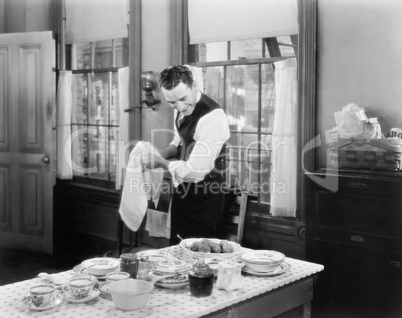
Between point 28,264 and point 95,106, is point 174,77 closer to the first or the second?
point 95,106

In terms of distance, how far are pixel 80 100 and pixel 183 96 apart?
2805 millimetres

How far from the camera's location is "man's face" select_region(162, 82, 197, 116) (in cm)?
350

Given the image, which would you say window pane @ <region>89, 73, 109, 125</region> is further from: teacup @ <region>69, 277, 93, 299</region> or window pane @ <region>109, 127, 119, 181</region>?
teacup @ <region>69, 277, 93, 299</region>

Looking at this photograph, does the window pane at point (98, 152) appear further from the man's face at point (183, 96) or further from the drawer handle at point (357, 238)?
the drawer handle at point (357, 238)

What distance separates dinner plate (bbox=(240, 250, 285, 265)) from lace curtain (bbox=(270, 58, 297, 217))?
1669 millimetres

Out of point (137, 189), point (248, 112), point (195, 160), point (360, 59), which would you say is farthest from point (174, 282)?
point (248, 112)

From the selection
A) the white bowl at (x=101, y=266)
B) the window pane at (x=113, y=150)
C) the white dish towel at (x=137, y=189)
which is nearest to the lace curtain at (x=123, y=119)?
the window pane at (x=113, y=150)

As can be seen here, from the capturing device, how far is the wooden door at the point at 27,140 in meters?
5.63

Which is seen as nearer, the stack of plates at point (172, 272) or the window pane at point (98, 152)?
the stack of plates at point (172, 272)

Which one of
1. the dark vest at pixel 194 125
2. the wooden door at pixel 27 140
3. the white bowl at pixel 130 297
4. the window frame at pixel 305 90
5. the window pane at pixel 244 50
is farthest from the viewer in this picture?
the wooden door at pixel 27 140

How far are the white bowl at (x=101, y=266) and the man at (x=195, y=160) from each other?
49.2 inches

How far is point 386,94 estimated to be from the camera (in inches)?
141

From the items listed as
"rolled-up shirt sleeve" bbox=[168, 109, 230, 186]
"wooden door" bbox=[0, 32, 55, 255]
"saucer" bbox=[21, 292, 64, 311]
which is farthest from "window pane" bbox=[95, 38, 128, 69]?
"saucer" bbox=[21, 292, 64, 311]

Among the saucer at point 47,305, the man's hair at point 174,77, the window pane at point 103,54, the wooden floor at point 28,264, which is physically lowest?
the wooden floor at point 28,264
